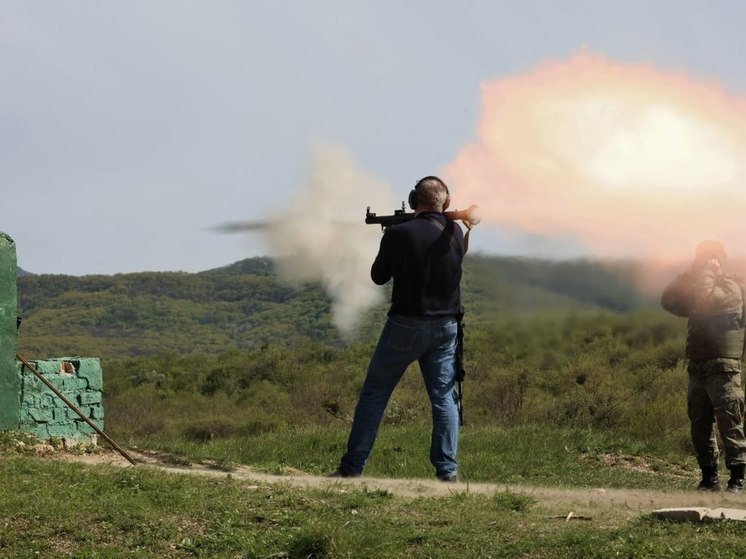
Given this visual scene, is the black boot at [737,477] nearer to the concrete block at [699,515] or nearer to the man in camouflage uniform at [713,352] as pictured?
the man in camouflage uniform at [713,352]

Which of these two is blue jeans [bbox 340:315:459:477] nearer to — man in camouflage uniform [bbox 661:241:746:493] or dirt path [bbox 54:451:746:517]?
dirt path [bbox 54:451:746:517]

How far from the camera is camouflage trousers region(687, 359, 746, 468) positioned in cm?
992

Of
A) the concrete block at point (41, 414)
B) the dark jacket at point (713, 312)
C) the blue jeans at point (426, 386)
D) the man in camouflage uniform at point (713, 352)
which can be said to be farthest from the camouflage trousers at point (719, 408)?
the concrete block at point (41, 414)

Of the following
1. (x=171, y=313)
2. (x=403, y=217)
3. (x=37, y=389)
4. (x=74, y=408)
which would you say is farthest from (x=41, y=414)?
(x=171, y=313)

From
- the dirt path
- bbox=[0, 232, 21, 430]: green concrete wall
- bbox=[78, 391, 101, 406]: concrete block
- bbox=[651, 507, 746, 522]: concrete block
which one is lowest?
the dirt path

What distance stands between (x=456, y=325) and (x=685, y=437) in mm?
8505

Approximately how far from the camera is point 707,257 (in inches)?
398

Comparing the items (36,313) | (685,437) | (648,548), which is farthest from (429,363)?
(36,313)

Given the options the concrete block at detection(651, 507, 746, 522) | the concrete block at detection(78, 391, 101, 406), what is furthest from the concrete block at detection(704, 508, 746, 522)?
the concrete block at detection(78, 391, 101, 406)

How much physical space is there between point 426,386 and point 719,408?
2.56 m

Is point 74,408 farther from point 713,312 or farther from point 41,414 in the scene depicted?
point 713,312

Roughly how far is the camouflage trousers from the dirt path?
0.42 metres

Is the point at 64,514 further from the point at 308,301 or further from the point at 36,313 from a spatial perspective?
the point at 36,313

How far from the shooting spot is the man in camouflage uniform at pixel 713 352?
391 inches
